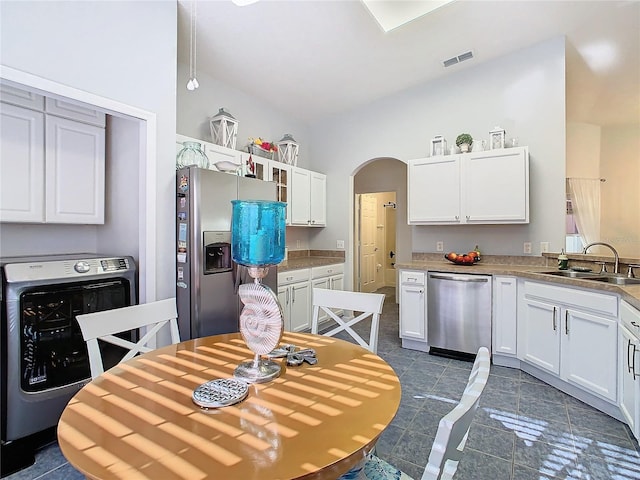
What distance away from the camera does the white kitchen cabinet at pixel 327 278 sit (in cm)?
416

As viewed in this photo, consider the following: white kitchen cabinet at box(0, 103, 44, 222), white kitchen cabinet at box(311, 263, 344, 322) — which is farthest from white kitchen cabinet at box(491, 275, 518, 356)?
white kitchen cabinet at box(0, 103, 44, 222)

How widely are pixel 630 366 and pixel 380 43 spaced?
10.8ft

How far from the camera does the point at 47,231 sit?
2.59m

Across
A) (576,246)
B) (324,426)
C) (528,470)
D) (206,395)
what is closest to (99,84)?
(206,395)

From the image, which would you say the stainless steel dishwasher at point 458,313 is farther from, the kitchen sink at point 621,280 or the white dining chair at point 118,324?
the white dining chair at point 118,324

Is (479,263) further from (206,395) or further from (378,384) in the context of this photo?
(206,395)

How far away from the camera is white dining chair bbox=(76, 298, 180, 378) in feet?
4.59

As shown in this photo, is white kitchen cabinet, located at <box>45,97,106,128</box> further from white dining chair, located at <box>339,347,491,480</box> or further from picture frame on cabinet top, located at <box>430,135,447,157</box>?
picture frame on cabinet top, located at <box>430,135,447,157</box>

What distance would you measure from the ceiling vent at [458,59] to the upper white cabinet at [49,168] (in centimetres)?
350

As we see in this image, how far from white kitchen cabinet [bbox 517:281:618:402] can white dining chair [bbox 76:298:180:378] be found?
2749 mm

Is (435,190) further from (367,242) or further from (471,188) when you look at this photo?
(367,242)

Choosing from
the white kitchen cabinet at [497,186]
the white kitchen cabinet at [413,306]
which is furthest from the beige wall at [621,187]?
the white kitchen cabinet at [413,306]

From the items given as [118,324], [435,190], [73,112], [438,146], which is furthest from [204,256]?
[438,146]

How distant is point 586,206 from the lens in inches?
190
